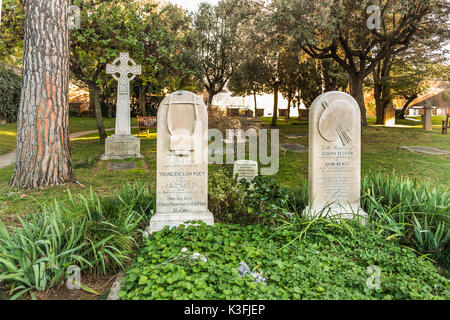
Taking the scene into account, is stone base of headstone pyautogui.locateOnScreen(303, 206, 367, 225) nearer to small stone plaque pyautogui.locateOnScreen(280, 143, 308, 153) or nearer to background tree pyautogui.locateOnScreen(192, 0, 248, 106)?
small stone plaque pyautogui.locateOnScreen(280, 143, 308, 153)

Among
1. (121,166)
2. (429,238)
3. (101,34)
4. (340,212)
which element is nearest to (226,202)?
(340,212)

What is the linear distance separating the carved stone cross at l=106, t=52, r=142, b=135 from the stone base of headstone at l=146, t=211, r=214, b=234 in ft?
24.1

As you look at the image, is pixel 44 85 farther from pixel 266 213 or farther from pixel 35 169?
pixel 266 213

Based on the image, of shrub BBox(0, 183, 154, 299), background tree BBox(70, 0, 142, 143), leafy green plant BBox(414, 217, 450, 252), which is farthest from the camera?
background tree BBox(70, 0, 142, 143)

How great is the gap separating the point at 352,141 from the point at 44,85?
556 cm

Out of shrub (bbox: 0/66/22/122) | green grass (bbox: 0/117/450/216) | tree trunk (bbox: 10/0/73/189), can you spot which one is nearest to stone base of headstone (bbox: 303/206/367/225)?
green grass (bbox: 0/117/450/216)

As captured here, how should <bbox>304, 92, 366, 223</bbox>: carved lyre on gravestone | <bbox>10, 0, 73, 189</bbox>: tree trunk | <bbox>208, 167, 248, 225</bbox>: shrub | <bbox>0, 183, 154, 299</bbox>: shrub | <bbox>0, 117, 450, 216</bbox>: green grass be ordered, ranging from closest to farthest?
1. <bbox>0, 183, 154, 299</bbox>: shrub
2. <bbox>304, 92, 366, 223</bbox>: carved lyre on gravestone
3. <bbox>208, 167, 248, 225</bbox>: shrub
4. <bbox>0, 117, 450, 216</bbox>: green grass
5. <bbox>10, 0, 73, 189</bbox>: tree trunk

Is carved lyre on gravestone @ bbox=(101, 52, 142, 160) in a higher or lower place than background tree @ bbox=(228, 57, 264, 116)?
lower

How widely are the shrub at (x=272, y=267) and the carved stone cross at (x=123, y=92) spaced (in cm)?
787

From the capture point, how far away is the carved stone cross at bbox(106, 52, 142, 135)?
11.2m

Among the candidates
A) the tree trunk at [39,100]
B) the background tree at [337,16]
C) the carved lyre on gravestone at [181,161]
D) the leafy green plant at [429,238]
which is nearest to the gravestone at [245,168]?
the carved lyre on gravestone at [181,161]

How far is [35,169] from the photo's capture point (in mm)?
6402

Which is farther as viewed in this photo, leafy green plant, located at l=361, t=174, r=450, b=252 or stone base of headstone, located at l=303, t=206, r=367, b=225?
stone base of headstone, located at l=303, t=206, r=367, b=225
